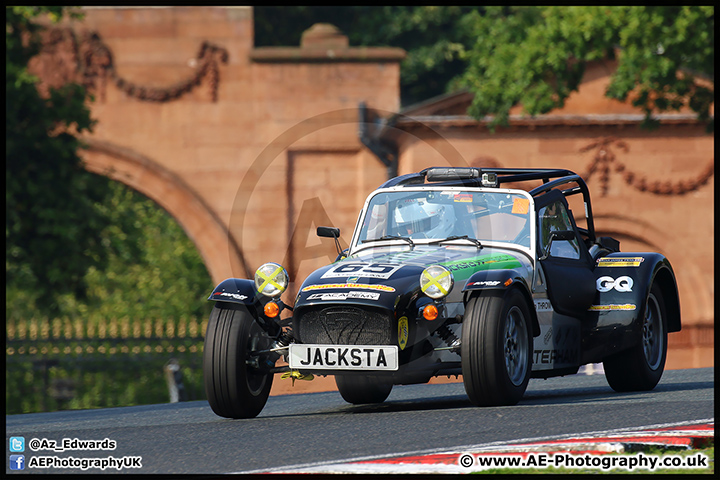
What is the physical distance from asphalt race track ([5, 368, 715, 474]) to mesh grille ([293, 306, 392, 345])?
598 millimetres

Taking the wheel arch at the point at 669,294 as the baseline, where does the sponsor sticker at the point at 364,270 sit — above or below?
above

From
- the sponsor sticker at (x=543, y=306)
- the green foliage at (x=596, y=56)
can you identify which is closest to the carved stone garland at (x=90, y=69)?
the green foliage at (x=596, y=56)

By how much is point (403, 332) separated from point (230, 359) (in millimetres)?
1261

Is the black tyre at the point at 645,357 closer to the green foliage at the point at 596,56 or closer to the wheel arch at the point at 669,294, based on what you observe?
the wheel arch at the point at 669,294

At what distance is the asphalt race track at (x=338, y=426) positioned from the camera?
6.36 m

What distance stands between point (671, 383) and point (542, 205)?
2.96 meters

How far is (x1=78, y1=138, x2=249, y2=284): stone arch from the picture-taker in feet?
76.3

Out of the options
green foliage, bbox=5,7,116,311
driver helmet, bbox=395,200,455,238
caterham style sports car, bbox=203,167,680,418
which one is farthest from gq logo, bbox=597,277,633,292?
green foliage, bbox=5,7,116,311

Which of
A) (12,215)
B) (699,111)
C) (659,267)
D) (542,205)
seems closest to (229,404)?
(542,205)

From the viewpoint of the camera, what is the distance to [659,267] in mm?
9852

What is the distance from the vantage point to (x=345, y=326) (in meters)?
7.68

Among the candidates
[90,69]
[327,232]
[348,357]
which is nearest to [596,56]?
[327,232]

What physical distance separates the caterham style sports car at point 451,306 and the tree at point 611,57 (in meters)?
8.17
